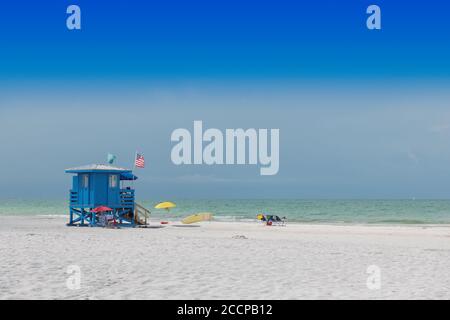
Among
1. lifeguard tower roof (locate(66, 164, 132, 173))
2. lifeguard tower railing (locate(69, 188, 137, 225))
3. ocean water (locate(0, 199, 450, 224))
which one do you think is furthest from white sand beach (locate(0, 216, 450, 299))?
ocean water (locate(0, 199, 450, 224))

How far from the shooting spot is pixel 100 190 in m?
28.8

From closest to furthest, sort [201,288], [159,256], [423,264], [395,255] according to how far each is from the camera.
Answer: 1. [201,288]
2. [423,264]
3. [159,256]
4. [395,255]

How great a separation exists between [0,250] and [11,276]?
494cm

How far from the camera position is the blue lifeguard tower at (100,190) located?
1126 inches

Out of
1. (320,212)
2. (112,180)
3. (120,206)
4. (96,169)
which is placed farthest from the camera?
(320,212)

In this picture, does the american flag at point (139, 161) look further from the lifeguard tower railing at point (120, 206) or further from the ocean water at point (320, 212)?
the ocean water at point (320, 212)

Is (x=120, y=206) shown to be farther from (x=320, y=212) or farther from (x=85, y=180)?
(x=320, y=212)

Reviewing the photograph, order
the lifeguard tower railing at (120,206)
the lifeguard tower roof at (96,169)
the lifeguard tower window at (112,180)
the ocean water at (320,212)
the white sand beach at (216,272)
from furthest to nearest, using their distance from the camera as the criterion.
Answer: the ocean water at (320,212) < the lifeguard tower railing at (120,206) < the lifeguard tower window at (112,180) < the lifeguard tower roof at (96,169) < the white sand beach at (216,272)

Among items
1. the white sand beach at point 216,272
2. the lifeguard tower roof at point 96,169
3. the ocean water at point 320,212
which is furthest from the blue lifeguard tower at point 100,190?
the ocean water at point 320,212

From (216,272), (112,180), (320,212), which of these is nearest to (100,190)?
(112,180)
